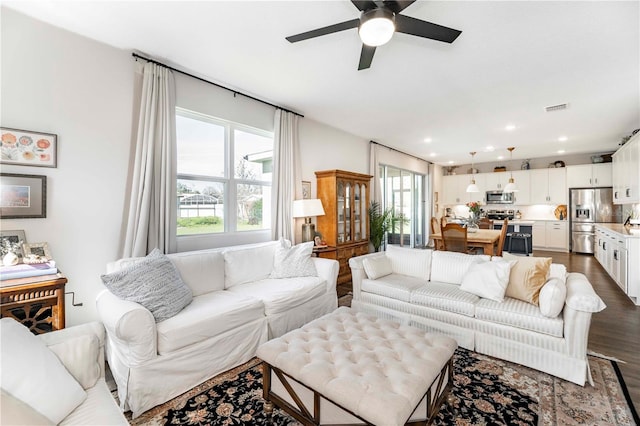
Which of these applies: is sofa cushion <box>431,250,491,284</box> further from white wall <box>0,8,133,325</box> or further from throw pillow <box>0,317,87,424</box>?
white wall <box>0,8,133,325</box>

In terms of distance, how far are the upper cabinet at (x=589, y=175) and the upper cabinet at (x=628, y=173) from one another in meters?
1.37

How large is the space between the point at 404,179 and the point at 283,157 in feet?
15.9

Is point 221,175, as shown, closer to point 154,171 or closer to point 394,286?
point 154,171

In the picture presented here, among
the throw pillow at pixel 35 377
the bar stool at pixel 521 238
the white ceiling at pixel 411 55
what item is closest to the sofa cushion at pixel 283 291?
the throw pillow at pixel 35 377

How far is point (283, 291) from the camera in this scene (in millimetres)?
2801

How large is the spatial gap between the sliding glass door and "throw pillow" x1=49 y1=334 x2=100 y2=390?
610cm

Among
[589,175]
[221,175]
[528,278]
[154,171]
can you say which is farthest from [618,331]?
[589,175]

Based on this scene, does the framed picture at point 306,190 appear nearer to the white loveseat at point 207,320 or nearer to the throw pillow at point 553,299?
the white loveseat at point 207,320

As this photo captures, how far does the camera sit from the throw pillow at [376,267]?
3.26 meters

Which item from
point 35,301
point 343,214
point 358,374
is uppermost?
point 343,214

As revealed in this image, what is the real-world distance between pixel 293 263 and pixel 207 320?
1317 millimetres

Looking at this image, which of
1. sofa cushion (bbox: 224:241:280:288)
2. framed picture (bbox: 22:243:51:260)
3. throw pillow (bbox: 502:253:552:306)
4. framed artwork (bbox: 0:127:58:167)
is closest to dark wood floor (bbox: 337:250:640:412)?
throw pillow (bbox: 502:253:552:306)

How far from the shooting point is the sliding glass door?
23.6 ft

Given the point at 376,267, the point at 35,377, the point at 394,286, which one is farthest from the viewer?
the point at 376,267
